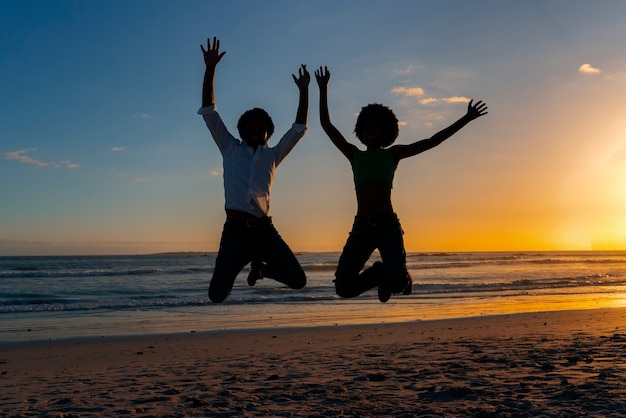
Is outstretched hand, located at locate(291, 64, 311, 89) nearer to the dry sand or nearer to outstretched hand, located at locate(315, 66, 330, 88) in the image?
outstretched hand, located at locate(315, 66, 330, 88)

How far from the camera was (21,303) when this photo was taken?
84.8 feet

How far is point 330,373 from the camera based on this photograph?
10430mm

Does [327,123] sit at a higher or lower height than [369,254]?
higher

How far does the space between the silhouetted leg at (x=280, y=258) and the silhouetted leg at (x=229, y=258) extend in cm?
19

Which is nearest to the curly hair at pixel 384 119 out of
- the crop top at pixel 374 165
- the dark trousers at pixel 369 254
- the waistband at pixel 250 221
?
the crop top at pixel 374 165

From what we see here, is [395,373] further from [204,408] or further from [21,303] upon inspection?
[21,303]

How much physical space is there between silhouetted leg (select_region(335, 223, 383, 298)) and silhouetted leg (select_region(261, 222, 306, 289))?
0.53 m

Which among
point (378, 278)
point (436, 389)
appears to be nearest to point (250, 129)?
point (378, 278)

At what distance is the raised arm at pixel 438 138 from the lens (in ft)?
20.8

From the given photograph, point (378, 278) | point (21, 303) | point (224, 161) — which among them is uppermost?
point (224, 161)

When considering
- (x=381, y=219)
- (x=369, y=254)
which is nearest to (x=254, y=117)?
(x=381, y=219)

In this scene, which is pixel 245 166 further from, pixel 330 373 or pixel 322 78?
pixel 330 373

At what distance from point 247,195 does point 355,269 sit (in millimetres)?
1401

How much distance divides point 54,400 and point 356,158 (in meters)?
5.85
